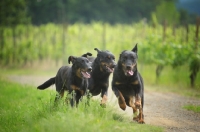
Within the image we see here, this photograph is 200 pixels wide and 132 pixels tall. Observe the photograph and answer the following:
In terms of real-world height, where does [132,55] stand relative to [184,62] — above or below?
above

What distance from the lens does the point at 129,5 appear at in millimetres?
74625

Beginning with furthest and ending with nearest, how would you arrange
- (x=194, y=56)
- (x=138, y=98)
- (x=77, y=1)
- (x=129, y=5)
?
1. (x=129, y=5)
2. (x=77, y=1)
3. (x=194, y=56)
4. (x=138, y=98)

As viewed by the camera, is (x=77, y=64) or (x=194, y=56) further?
(x=194, y=56)

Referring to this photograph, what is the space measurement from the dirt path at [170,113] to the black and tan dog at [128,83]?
0.40 m

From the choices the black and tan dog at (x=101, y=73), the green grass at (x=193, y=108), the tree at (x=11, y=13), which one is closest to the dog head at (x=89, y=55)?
the black and tan dog at (x=101, y=73)

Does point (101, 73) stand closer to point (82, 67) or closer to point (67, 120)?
point (82, 67)

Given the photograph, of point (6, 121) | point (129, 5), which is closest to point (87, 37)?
point (6, 121)

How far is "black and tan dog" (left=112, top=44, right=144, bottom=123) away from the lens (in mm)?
10289

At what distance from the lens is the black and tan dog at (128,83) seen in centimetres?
1029

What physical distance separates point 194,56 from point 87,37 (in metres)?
16.1

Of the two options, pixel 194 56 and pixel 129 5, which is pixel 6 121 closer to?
pixel 194 56

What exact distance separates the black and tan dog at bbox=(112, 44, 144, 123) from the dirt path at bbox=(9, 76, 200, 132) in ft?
1.31

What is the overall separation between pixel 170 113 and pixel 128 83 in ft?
6.37

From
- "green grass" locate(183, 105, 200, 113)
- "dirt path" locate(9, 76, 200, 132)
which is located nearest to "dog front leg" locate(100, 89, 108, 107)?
"dirt path" locate(9, 76, 200, 132)
